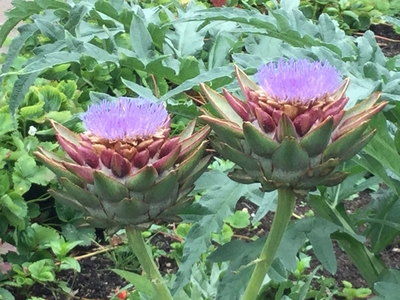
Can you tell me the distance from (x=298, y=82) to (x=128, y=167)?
181 millimetres

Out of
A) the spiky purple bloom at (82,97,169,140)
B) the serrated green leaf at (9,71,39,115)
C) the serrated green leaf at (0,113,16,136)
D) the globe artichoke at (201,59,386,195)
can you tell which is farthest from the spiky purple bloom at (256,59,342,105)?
the serrated green leaf at (0,113,16,136)

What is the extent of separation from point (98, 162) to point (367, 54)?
1.30ft

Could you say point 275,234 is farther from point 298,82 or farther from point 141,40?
point 141,40

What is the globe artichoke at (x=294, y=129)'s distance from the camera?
0.65 m

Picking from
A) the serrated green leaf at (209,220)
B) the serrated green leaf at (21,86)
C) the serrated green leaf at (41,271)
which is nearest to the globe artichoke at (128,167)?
the serrated green leaf at (209,220)

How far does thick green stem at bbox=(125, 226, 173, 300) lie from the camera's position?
2.47ft

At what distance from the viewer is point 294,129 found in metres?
0.65

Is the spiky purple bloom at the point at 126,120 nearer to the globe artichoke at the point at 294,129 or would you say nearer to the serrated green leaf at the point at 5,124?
the globe artichoke at the point at 294,129

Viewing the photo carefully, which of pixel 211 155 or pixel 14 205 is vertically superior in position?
pixel 211 155

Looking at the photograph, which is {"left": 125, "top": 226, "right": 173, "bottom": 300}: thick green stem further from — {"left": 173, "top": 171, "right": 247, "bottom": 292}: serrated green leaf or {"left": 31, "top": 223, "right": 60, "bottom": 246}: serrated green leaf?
{"left": 31, "top": 223, "right": 60, "bottom": 246}: serrated green leaf

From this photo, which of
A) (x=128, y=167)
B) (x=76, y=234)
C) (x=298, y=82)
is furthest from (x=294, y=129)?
(x=76, y=234)

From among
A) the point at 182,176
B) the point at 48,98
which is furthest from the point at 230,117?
the point at 48,98

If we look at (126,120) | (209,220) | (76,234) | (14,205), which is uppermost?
(126,120)

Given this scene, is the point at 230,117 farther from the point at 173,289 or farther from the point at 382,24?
the point at 382,24
